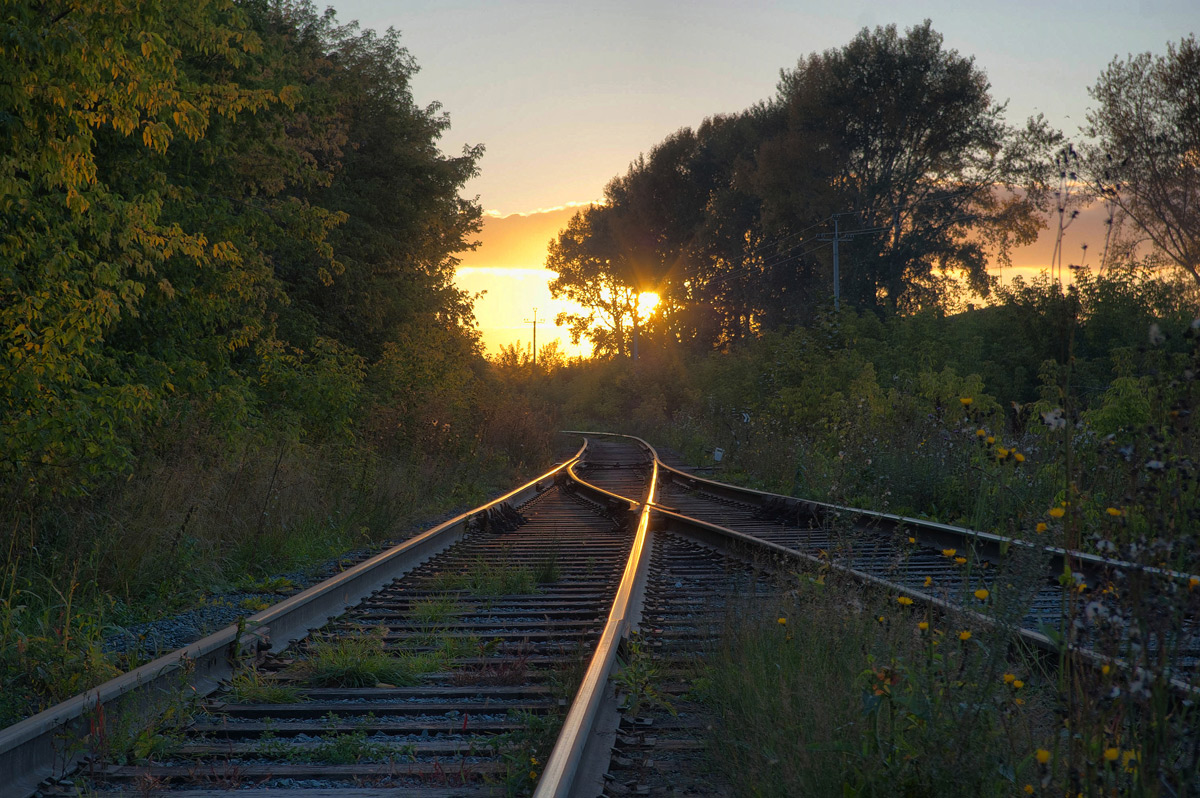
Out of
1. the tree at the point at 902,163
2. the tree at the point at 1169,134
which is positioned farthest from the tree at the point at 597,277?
the tree at the point at 1169,134

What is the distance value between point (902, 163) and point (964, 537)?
33465mm

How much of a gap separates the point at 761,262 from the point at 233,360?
114ft

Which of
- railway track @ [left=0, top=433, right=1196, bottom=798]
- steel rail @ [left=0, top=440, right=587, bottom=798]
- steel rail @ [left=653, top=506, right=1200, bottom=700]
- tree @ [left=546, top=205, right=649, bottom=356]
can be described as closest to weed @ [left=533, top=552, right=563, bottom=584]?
railway track @ [left=0, top=433, right=1196, bottom=798]

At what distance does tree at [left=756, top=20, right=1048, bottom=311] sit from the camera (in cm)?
3553

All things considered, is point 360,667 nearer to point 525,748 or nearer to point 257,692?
point 257,692

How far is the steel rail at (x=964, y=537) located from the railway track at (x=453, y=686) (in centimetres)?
3

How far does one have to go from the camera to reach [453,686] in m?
4.12

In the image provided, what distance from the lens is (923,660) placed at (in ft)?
10.4

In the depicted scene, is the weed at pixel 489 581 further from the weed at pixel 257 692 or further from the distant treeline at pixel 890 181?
the distant treeline at pixel 890 181

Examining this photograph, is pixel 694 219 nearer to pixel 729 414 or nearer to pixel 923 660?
pixel 729 414

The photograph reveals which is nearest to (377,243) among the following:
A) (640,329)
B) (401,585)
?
(401,585)

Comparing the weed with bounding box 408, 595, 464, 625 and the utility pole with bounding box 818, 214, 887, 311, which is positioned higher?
the utility pole with bounding box 818, 214, 887, 311

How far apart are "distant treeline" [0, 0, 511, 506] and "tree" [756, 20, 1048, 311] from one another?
1972 centimetres

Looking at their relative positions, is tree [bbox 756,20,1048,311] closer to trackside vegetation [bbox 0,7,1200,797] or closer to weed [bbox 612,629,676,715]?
trackside vegetation [bbox 0,7,1200,797]
